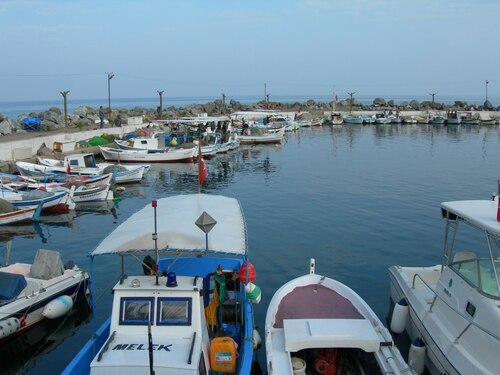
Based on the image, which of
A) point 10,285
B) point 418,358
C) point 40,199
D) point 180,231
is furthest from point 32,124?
point 418,358

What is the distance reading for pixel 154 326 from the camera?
9617 millimetres

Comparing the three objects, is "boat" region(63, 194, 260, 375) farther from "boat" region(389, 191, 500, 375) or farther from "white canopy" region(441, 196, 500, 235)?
"white canopy" region(441, 196, 500, 235)

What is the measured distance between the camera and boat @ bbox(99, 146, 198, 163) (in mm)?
44812

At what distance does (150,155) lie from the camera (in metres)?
46.4

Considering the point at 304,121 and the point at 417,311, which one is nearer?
the point at 417,311

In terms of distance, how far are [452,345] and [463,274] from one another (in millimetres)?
1577

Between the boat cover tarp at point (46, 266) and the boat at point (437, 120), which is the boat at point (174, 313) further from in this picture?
the boat at point (437, 120)

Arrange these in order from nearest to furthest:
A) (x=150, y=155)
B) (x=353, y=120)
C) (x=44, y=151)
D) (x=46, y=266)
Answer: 1. (x=46, y=266)
2. (x=44, y=151)
3. (x=150, y=155)
4. (x=353, y=120)

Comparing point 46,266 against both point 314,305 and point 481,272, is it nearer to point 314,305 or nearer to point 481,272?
point 314,305

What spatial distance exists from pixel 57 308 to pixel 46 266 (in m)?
1.50

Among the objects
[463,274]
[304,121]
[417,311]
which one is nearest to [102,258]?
[417,311]

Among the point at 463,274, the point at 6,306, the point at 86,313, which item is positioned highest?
the point at 463,274

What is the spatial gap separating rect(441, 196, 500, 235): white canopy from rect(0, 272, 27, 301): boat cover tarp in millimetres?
11560

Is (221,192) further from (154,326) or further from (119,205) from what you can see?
(154,326)
